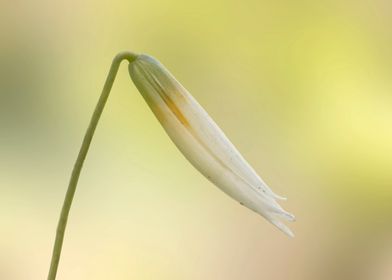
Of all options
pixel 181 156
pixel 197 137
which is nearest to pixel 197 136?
pixel 197 137

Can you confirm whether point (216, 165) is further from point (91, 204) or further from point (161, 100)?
point (91, 204)

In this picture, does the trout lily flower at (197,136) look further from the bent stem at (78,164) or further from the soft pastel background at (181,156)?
the soft pastel background at (181,156)

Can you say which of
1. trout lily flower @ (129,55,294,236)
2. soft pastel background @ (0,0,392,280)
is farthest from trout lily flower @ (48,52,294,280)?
soft pastel background @ (0,0,392,280)

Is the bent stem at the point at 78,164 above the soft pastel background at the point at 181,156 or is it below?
below

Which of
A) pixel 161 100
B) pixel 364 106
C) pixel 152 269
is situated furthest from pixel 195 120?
pixel 364 106

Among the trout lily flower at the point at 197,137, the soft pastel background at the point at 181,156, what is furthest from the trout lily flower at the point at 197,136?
the soft pastel background at the point at 181,156
